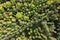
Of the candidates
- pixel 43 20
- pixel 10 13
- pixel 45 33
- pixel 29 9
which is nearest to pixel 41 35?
pixel 45 33

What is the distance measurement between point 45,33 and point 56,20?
20 cm

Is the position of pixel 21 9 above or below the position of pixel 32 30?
above

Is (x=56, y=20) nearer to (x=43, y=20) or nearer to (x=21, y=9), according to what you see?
(x=43, y=20)

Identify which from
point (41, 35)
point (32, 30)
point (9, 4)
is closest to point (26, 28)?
point (32, 30)

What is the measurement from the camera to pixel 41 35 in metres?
1.80

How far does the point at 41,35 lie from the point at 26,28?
19 cm

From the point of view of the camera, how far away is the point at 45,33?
5.95 feet

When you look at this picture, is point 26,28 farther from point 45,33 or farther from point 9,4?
point 9,4

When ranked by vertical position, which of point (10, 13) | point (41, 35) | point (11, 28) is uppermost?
point (10, 13)

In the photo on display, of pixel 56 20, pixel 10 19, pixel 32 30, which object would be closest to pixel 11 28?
pixel 10 19

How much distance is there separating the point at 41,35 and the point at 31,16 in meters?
0.26

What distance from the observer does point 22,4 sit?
6.16 feet

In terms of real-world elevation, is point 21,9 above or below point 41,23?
above

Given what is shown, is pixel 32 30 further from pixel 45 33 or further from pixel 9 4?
pixel 9 4
